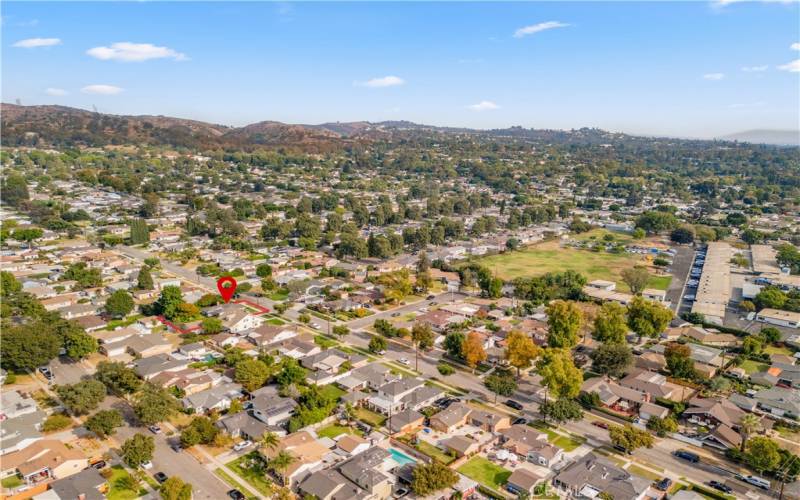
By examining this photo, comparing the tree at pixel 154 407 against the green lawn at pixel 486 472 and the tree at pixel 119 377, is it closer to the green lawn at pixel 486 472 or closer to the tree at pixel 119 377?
the tree at pixel 119 377

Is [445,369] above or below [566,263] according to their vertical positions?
below

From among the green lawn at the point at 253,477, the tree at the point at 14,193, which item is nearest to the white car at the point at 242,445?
the green lawn at the point at 253,477

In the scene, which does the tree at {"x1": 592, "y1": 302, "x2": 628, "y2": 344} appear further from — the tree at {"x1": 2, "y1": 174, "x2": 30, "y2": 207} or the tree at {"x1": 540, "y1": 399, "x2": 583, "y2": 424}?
the tree at {"x1": 2, "y1": 174, "x2": 30, "y2": 207}

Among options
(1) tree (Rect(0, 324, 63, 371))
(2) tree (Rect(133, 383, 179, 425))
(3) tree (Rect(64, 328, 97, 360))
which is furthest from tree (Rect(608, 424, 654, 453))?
(1) tree (Rect(0, 324, 63, 371))

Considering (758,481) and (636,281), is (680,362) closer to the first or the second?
(758,481)

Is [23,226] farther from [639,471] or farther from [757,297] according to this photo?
[757,297]

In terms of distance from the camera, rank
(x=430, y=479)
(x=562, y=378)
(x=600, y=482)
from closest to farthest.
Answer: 1. (x=430, y=479)
2. (x=600, y=482)
3. (x=562, y=378)

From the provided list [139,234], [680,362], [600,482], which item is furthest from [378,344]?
[139,234]
